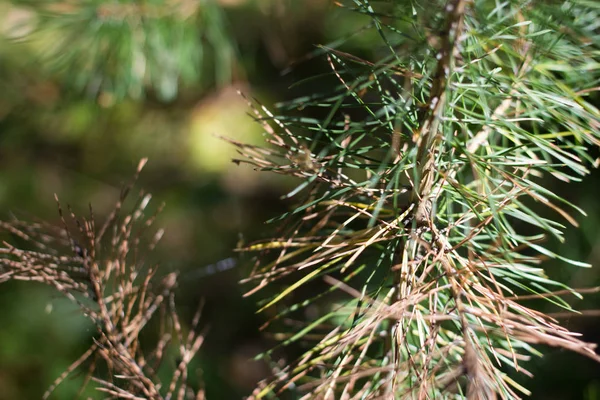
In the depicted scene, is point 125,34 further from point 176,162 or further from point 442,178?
point 176,162

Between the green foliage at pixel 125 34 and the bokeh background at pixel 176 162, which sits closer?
the green foliage at pixel 125 34

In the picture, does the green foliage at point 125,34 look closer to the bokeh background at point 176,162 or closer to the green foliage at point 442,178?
the bokeh background at point 176,162

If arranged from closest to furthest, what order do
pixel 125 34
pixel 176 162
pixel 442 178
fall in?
1. pixel 442 178
2. pixel 125 34
3. pixel 176 162

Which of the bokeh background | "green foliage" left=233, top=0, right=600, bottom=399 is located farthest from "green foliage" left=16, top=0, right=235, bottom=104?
"green foliage" left=233, top=0, right=600, bottom=399

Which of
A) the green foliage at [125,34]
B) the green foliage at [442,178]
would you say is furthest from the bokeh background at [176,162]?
the green foliage at [442,178]

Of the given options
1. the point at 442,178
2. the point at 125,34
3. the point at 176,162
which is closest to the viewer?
the point at 442,178

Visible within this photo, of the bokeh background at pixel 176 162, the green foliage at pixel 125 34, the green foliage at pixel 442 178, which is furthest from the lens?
the bokeh background at pixel 176 162

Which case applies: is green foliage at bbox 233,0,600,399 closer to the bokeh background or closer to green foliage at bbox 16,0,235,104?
green foliage at bbox 16,0,235,104

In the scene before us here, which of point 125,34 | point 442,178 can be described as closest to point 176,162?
point 125,34

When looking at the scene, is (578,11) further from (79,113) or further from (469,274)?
(79,113)

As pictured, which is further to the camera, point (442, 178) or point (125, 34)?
point (125, 34)
